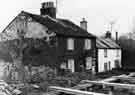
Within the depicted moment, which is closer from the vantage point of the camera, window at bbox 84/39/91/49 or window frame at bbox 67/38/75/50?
window frame at bbox 67/38/75/50

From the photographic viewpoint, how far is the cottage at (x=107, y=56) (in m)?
31.6

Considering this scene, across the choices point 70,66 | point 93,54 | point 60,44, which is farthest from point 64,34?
point 93,54

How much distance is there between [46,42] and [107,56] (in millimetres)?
15219

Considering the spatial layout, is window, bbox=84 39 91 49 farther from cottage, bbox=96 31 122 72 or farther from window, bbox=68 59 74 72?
window, bbox=68 59 74 72

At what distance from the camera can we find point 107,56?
34.1 metres

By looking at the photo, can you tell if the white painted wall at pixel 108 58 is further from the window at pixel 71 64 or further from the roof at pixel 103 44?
the window at pixel 71 64

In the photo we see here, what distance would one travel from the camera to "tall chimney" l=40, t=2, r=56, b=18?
25.9m

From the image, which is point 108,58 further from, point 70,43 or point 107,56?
point 70,43

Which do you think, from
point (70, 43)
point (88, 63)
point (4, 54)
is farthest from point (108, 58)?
point (4, 54)

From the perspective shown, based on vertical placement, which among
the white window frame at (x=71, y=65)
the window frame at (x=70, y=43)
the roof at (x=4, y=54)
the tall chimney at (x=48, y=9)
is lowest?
the white window frame at (x=71, y=65)

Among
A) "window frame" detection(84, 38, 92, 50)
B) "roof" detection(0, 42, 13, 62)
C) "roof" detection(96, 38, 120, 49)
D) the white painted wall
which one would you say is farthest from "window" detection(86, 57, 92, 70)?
"roof" detection(0, 42, 13, 62)

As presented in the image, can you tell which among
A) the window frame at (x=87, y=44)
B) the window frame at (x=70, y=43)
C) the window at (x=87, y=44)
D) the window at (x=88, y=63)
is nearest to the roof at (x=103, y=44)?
the window frame at (x=87, y=44)

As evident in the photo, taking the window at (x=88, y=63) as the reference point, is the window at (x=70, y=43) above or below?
above

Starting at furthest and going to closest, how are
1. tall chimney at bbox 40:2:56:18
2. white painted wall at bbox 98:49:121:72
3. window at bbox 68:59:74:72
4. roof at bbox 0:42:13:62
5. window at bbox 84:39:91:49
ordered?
white painted wall at bbox 98:49:121:72, window at bbox 84:39:91:49, roof at bbox 0:42:13:62, tall chimney at bbox 40:2:56:18, window at bbox 68:59:74:72
